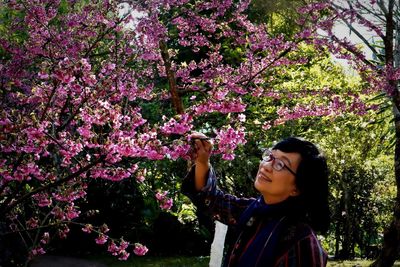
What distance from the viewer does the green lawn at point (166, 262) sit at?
27.3ft

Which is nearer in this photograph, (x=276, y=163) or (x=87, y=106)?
(x=276, y=163)

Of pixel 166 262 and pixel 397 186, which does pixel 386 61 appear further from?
pixel 166 262

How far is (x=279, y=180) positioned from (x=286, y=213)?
5.2 inches

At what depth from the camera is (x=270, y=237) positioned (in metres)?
1.69

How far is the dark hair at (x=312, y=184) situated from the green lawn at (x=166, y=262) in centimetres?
676

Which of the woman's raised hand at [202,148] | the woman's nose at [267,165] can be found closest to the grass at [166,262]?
the woman's raised hand at [202,148]

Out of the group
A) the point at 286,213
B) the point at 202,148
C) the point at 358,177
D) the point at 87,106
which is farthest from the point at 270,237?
the point at 358,177

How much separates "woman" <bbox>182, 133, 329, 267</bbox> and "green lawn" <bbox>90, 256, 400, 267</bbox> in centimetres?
673

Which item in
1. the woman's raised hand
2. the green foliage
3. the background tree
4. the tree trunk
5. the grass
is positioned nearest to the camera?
the woman's raised hand

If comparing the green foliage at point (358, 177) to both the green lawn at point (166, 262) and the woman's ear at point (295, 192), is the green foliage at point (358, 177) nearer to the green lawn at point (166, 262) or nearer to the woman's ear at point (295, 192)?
the green lawn at point (166, 262)

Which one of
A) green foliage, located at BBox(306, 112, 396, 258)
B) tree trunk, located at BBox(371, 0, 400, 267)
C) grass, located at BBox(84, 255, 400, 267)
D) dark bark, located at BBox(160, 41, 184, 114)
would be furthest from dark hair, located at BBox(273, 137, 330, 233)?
green foliage, located at BBox(306, 112, 396, 258)

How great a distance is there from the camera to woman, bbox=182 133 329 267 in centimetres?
164

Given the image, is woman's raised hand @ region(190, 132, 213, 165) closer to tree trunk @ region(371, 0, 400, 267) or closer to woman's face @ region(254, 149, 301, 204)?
woman's face @ region(254, 149, 301, 204)

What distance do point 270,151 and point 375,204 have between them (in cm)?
889
